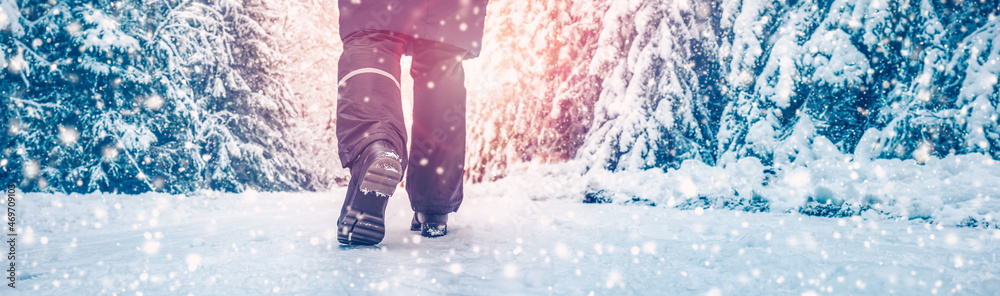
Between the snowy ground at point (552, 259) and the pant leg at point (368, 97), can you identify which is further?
the pant leg at point (368, 97)

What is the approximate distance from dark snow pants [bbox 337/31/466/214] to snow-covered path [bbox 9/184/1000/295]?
19cm

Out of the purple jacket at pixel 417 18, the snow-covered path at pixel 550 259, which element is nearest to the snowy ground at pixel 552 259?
the snow-covered path at pixel 550 259

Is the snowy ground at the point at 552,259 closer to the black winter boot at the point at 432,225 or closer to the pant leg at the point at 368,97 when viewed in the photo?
the black winter boot at the point at 432,225

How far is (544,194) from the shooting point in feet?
9.45

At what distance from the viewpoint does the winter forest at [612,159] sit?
992 millimetres

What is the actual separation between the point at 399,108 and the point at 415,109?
18cm

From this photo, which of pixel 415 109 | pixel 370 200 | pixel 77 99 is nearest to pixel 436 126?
pixel 415 109

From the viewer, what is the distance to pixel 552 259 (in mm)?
1135

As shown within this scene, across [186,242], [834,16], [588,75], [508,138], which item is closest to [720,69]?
[834,16]

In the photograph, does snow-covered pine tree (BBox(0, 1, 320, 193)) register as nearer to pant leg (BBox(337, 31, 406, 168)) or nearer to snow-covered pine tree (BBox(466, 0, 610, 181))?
snow-covered pine tree (BBox(466, 0, 610, 181))

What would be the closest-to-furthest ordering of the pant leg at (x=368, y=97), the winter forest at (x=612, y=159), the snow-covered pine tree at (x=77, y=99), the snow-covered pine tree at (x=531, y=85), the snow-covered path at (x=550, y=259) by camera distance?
the snow-covered path at (x=550, y=259) → the winter forest at (x=612, y=159) → the pant leg at (x=368, y=97) → the snow-covered pine tree at (x=531, y=85) → the snow-covered pine tree at (x=77, y=99)

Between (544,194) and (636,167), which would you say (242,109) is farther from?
(636,167)

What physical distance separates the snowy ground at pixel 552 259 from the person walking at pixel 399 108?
0.36ft

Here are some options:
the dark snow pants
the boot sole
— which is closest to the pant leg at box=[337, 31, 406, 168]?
the dark snow pants
